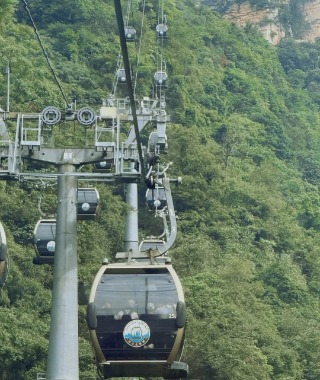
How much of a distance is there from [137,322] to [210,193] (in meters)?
37.8

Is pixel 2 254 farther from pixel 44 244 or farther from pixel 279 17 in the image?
pixel 279 17

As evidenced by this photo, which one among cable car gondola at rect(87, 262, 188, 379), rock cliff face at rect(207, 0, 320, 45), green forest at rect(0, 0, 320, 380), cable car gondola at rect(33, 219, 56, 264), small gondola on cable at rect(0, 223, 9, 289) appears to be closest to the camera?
small gondola on cable at rect(0, 223, 9, 289)

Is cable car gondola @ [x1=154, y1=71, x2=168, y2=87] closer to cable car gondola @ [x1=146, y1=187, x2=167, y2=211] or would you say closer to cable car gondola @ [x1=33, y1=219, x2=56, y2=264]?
cable car gondola @ [x1=146, y1=187, x2=167, y2=211]

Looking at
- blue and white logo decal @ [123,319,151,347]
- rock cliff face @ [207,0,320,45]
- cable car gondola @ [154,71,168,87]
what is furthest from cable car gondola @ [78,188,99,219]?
rock cliff face @ [207,0,320,45]

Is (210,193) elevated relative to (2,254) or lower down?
elevated

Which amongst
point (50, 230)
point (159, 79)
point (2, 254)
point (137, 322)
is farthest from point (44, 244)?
point (159, 79)

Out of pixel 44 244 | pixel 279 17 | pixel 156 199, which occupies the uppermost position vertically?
pixel 279 17

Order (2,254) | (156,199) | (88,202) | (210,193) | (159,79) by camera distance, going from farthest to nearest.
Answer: (210,193) < (159,79) < (156,199) < (88,202) < (2,254)

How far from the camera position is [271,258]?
180 feet

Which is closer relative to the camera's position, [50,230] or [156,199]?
[50,230]

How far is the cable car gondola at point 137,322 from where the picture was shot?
1620 cm

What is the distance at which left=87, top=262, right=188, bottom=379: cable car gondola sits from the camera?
16.2 m

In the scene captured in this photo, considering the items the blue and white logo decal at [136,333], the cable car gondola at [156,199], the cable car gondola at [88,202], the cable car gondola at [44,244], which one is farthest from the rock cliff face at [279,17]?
the blue and white logo decal at [136,333]

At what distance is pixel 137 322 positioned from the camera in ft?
53.9
